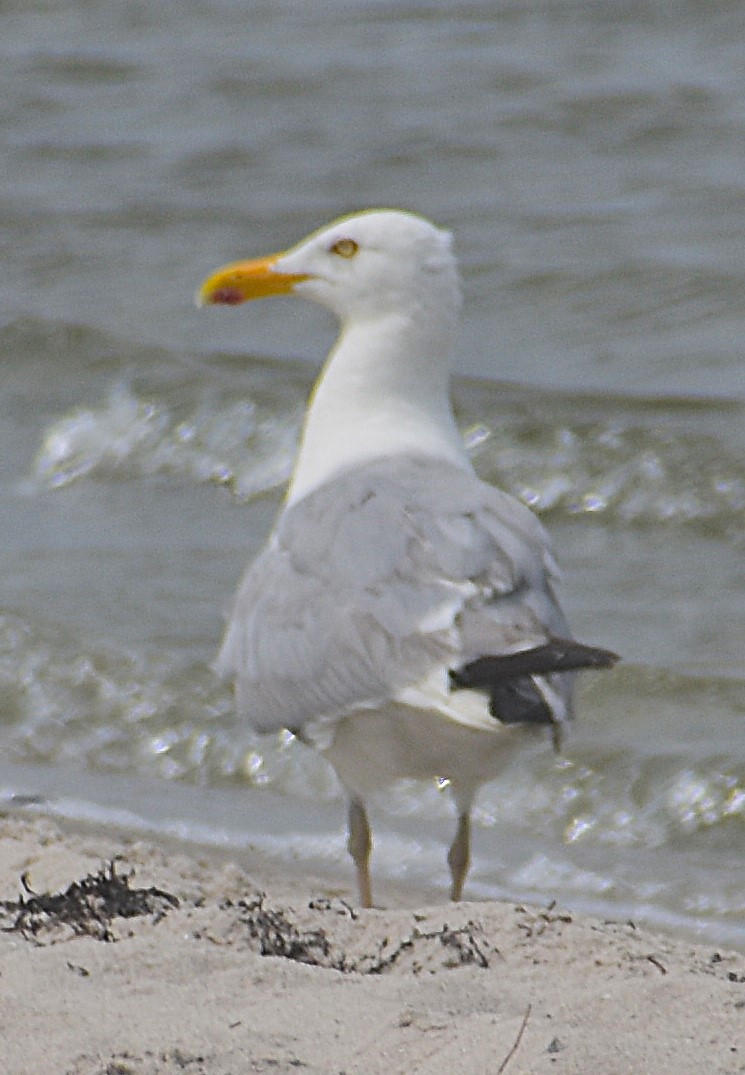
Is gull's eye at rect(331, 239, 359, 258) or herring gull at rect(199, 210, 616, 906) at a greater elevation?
gull's eye at rect(331, 239, 359, 258)

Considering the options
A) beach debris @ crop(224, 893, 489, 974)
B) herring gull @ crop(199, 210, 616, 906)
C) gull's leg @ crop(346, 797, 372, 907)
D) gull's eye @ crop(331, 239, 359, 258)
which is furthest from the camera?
gull's eye @ crop(331, 239, 359, 258)

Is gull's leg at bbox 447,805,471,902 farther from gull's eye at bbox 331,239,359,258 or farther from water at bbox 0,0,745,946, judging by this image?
gull's eye at bbox 331,239,359,258

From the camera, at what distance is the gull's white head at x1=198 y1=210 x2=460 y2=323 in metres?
4.94

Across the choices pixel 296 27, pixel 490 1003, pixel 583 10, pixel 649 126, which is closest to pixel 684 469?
pixel 649 126

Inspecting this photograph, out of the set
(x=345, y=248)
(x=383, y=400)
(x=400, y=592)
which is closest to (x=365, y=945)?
(x=400, y=592)

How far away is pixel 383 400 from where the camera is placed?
15.9ft

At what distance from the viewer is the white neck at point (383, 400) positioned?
4.71 meters

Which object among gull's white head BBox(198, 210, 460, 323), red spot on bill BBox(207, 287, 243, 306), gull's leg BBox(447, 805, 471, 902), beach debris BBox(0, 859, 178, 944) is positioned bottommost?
gull's leg BBox(447, 805, 471, 902)

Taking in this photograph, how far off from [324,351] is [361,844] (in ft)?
16.3

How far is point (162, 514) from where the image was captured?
7.89 meters

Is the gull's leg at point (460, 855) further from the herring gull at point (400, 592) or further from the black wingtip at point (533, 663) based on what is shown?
the black wingtip at point (533, 663)

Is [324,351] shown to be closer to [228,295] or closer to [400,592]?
[228,295]

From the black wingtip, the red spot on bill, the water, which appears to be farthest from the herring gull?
the red spot on bill

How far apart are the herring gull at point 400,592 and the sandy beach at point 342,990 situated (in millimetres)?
373
